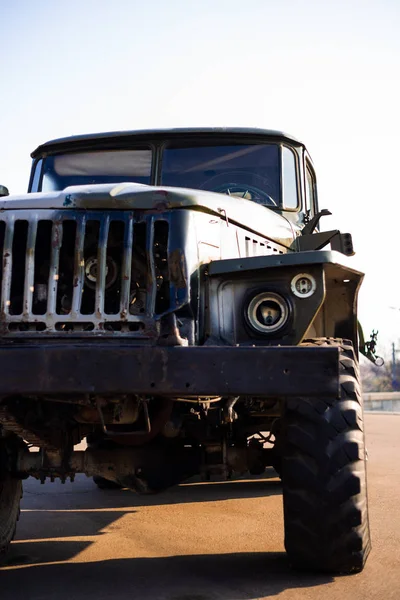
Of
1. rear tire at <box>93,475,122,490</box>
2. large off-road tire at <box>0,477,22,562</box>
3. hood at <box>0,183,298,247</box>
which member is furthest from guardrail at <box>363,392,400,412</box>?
hood at <box>0,183,298,247</box>

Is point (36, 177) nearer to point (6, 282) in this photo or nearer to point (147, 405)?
point (6, 282)

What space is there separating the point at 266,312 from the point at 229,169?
2.44m

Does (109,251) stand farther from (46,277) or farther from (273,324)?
(273,324)

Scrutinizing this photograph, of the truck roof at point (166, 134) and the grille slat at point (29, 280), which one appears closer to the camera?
the grille slat at point (29, 280)

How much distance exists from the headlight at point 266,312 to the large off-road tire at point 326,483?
1.44 feet

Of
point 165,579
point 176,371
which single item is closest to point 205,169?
point 176,371

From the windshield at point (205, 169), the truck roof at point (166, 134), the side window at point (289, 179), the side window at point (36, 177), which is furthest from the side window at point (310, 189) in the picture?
the side window at point (36, 177)

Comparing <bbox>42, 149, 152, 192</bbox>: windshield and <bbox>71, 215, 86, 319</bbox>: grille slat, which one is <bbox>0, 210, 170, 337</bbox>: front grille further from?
<bbox>42, 149, 152, 192</bbox>: windshield

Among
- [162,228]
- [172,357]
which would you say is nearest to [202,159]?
[162,228]

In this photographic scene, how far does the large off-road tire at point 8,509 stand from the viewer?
17.3 feet

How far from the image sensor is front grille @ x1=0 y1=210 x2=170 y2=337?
4.12m

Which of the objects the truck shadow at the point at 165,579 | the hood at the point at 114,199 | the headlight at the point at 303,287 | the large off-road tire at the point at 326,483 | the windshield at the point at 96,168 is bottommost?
the truck shadow at the point at 165,579

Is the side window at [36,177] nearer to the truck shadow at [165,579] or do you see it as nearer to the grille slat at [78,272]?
the grille slat at [78,272]

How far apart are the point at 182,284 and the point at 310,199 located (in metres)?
3.39
